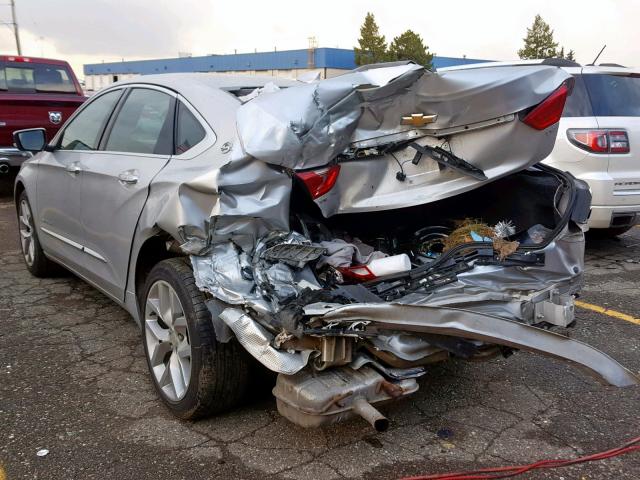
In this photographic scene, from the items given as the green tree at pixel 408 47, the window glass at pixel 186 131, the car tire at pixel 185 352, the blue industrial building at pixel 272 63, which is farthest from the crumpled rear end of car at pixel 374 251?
the green tree at pixel 408 47

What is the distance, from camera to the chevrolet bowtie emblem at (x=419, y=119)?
288cm

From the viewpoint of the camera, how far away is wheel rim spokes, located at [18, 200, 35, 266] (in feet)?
17.6

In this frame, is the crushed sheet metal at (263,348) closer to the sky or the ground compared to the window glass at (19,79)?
closer to the ground

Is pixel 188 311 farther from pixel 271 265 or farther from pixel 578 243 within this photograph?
pixel 578 243

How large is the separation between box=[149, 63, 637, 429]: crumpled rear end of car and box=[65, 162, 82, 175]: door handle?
4.71ft

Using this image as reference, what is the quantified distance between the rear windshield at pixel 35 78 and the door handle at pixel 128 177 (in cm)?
758

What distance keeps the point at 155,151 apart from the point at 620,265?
488 cm

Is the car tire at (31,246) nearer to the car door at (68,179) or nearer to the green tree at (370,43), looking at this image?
the car door at (68,179)

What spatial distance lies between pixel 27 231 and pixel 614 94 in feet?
19.0

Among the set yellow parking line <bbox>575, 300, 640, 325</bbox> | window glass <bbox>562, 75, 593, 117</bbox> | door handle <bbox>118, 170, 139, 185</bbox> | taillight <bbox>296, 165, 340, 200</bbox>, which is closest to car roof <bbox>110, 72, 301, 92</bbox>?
door handle <bbox>118, 170, 139, 185</bbox>

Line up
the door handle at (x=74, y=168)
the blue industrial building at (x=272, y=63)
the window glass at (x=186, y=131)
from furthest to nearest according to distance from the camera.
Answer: the blue industrial building at (x=272, y=63)
the door handle at (x=74, y=168)
the window glass at (x=186, y=131)

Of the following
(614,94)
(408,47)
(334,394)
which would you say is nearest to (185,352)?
(334,394)

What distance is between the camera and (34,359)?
3785mm

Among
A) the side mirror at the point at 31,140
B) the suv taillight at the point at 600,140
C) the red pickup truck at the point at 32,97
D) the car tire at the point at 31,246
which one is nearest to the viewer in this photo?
the side mirror at the point at 31,140
